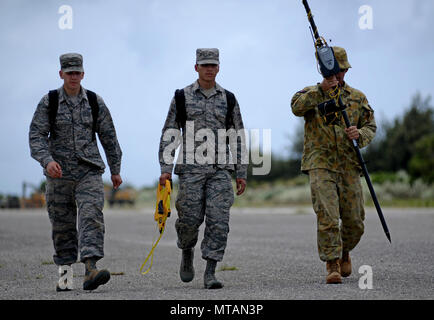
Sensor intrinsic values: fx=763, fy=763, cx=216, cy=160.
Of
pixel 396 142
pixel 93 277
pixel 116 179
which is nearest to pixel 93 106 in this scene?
pixel 116 179

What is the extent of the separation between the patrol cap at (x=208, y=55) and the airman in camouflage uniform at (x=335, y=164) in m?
0.99

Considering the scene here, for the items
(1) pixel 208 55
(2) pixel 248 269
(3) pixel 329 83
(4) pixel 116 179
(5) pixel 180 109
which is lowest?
(2) pixel 248 269

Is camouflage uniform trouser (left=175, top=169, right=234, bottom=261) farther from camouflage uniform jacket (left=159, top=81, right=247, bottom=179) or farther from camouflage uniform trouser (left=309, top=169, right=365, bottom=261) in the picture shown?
camouflage uniform trouser (left=309, top=169, right=365, bottom=261)

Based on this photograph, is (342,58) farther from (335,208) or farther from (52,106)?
(52,106)

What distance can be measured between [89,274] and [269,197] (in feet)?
122

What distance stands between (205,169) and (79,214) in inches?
51.8

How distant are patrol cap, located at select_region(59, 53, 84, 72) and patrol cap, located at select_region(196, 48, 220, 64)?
3.95 feet

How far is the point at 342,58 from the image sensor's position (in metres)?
8.16

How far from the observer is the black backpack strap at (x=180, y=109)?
305 inches

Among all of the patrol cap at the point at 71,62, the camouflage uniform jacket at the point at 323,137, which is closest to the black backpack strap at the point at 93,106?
the patrol cap at the point at 71,62

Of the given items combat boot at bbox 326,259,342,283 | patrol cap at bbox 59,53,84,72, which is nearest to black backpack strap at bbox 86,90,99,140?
patrol cap at bbox 59,53,84,72
